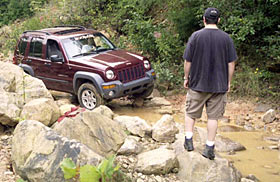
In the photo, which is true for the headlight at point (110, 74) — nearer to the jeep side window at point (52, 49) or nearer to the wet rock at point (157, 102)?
the jeep side window at point (52, 49)

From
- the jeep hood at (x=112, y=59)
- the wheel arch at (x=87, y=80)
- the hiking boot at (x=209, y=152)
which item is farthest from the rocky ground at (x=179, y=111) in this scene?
the wheel arch at (x=87, y=80)

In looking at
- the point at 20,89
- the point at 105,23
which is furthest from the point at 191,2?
the point at 20,89

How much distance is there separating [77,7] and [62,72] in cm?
723

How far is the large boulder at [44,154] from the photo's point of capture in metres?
3.99

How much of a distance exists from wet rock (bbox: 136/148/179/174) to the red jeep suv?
3.51 m

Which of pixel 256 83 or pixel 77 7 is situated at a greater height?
pixel 77 7

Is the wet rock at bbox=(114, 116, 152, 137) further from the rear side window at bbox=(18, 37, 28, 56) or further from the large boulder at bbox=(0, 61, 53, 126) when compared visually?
the rear side window at bbox=(18, 37, 28, 56)

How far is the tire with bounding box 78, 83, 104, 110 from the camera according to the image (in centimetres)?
855

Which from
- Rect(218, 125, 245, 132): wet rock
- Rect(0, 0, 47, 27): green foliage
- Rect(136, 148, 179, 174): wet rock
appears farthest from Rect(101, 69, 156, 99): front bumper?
Rect(0, 0, 47, 27): green foliage

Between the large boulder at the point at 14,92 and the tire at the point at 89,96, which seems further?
the tire at the point at 89,96

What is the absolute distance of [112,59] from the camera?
8.80 m

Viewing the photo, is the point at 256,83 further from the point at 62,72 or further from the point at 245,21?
the point at 62,72

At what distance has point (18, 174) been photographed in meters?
4.25

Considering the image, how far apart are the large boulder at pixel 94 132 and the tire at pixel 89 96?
3.43 meters
